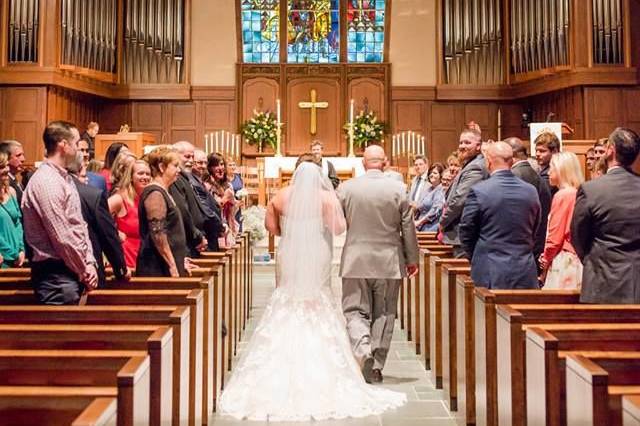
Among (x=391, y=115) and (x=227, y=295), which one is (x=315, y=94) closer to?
(x=391, y=115)

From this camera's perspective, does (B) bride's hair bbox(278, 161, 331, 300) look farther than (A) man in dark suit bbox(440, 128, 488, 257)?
No

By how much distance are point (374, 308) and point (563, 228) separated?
1.30 m

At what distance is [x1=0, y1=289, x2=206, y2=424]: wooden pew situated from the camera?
3.46 m

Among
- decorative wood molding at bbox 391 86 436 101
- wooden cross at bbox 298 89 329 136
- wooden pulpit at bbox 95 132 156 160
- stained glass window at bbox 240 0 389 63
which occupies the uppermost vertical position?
stained glass window at bbox 240 0 389 63

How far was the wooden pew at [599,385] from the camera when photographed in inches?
79.8

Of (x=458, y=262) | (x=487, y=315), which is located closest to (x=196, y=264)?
(x=458, y=262)

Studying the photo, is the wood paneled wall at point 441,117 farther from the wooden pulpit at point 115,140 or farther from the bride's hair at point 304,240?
the bride's hair at point 304,240

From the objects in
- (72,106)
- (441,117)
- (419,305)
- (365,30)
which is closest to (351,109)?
(441,117)

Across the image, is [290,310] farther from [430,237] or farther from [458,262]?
[430,237]

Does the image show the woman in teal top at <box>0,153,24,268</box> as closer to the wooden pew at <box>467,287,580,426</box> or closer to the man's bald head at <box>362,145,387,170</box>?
the man's bald head at <box>362,145,387,170</box>

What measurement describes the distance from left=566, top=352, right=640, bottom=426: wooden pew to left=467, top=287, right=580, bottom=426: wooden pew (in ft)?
3.39

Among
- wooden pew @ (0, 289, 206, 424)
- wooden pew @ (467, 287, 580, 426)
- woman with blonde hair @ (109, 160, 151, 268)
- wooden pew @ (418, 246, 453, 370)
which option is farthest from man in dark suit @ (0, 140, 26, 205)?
wooden pew @ (467, 287, 580, 426)

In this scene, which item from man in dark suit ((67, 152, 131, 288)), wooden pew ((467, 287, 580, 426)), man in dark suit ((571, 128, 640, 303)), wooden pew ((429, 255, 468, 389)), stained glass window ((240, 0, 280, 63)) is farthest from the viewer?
stained glass window ((240, 0, 280, 63))

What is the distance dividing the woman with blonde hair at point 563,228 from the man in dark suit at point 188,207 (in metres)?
2.31
